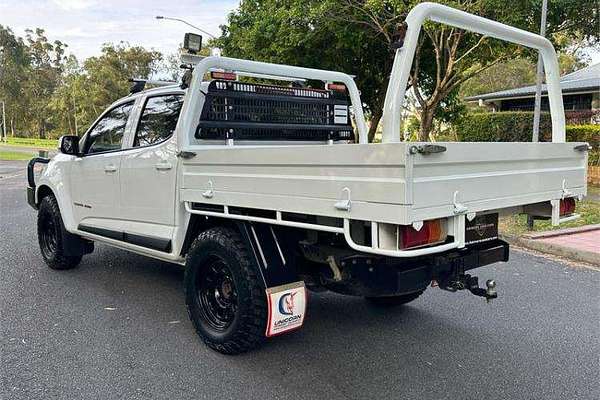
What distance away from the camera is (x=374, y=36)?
1467 centimetres

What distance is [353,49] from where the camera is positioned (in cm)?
1598

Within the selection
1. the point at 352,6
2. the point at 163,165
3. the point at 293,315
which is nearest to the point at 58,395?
the point at 293,315

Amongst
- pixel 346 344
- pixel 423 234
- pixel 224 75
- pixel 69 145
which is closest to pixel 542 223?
pixel 346 344

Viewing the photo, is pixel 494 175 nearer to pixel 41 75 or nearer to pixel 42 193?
pixel 42 193

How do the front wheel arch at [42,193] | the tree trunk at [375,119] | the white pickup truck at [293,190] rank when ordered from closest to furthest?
the white pickup truck at [293,190] → the front wheel arch at [42,193] → the tree trunk at [375,119]

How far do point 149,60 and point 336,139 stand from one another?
64375mm

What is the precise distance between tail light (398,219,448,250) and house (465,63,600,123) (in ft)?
58.0

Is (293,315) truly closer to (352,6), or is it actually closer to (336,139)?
(336,139)

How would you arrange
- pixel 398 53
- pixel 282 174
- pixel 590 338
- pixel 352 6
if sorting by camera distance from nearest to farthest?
1. pixel 398 53
2. pixel 282 174
3. pixel 590 338
4. pixel 352 6

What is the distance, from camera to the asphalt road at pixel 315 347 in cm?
334

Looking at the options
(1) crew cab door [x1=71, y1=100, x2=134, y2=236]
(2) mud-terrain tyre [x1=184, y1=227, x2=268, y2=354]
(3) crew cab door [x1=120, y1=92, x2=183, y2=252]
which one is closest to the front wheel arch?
(1) crew cab door [x1=71, y1=100, x2=134, y2=236]

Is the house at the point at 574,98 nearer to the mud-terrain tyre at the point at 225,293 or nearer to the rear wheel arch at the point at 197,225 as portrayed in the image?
the rear wheel arch at the point at 197,225

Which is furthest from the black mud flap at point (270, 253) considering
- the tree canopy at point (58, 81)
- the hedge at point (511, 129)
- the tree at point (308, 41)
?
the tree canopy at point (58, 81)

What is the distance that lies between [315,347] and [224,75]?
229 centimetres
